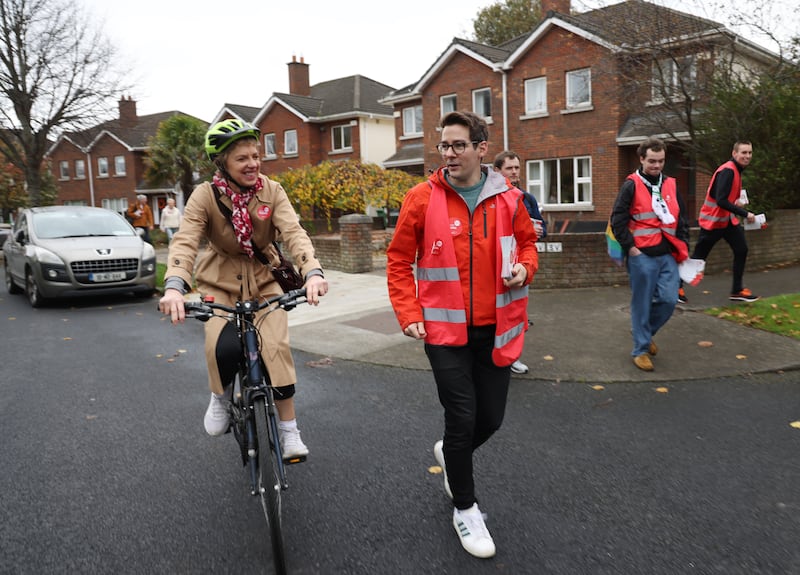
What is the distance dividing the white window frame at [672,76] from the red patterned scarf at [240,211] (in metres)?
13.7

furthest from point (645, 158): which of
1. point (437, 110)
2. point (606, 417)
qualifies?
point (437, 110)

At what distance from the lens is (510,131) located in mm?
25375

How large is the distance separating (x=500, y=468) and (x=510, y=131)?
22.7 m

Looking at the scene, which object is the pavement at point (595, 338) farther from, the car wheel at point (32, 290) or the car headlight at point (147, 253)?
the car wheel at point (32, 290)

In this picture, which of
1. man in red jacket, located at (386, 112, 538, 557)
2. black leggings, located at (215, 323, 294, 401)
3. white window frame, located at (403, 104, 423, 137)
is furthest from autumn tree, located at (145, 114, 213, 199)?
man in red jacket, located at (386, 112, 538, 557)

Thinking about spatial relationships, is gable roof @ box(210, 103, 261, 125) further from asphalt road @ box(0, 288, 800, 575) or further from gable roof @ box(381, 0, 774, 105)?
asphalt road @ box(0, 288, 800, 575)

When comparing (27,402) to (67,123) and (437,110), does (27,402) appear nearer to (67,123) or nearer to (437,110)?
(67,123)

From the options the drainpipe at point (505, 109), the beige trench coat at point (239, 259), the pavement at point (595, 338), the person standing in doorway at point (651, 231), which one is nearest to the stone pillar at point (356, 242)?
the pavement at point (595, 338)

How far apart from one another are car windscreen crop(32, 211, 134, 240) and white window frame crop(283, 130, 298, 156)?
23.5 m

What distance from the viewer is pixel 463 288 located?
3.18 metres

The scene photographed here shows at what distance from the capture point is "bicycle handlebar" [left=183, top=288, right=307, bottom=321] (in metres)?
Answer: 3.08

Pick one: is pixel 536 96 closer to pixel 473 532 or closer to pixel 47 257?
pixel 47 257

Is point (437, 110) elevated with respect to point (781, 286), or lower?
elevated

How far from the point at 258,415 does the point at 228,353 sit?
1.62ft
